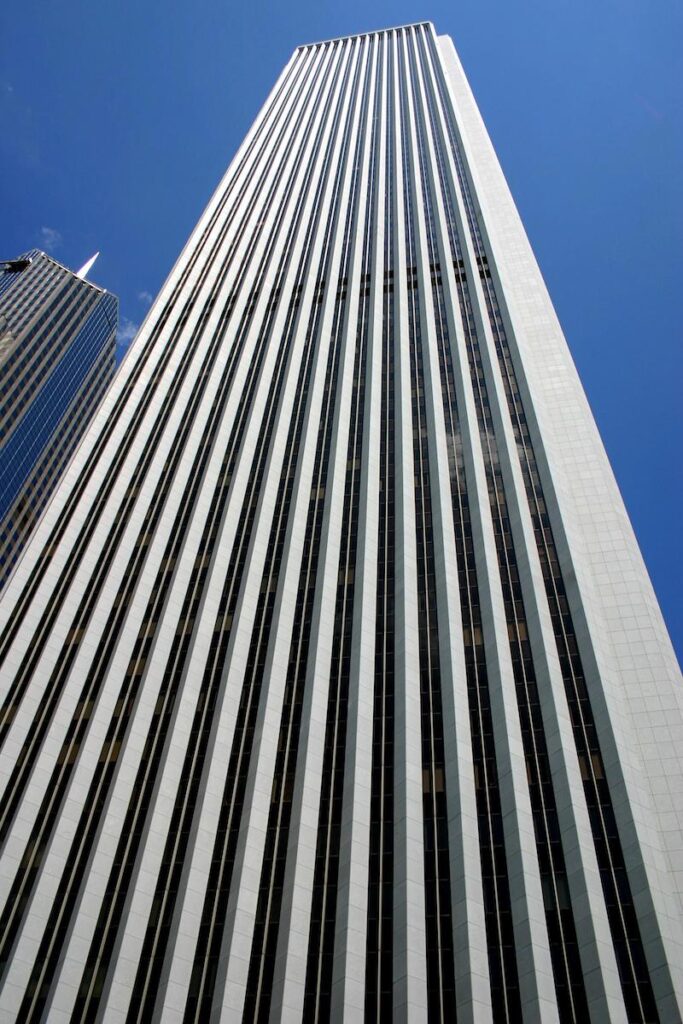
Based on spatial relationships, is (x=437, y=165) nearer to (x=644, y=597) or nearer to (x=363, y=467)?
(x=363, y=467)

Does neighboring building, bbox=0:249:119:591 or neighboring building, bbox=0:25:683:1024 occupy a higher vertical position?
neighboring building, bbox=0:249:119:591

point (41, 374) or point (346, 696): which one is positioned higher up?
point (41, 374)

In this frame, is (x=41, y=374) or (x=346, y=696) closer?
(x=346, y=696)

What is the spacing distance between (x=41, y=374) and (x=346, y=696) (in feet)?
391

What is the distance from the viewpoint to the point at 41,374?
147 m

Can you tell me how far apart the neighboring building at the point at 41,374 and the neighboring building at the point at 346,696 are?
67.1m

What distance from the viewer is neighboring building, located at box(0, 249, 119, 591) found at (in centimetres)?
13575

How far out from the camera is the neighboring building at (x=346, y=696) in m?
35.9

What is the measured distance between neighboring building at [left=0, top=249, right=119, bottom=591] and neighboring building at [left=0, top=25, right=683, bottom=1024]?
6713cm

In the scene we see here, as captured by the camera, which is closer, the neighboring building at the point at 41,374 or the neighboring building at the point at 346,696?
the neighboring building at the point at 346,696

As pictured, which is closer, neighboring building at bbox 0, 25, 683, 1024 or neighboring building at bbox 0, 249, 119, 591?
neighboring building at bbox 0, 25, 683, 1024

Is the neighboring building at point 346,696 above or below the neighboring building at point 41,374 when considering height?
below

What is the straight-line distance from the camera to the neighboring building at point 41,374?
13575cm

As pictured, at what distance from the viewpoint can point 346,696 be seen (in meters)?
46.9
